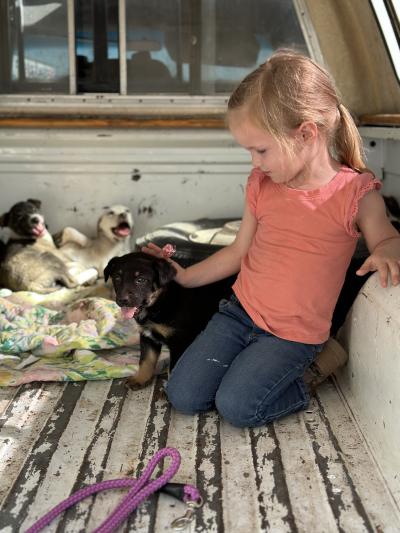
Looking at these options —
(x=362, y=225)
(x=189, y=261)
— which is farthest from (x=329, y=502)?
(x=189, y=261)

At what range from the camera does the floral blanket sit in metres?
3.10

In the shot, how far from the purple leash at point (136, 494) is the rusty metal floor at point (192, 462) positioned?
0.03m

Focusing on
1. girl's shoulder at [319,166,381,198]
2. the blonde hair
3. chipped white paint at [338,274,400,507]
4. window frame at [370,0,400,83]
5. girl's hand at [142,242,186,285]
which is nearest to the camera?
chipped white paint at [338,274,400,507]

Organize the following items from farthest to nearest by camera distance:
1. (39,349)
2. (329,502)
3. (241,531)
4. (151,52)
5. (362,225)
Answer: (151,52), (39,349), (362,225), (329,502), (241,531)

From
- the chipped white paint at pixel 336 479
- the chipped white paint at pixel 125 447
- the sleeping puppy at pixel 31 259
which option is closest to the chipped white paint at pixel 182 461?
the chipped white paint at pixel 125 447

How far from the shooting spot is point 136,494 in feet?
6.86

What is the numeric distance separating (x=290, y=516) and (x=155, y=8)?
10.5 ft

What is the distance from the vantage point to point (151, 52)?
4.36 metres

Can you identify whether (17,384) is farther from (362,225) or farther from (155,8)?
(155,8)

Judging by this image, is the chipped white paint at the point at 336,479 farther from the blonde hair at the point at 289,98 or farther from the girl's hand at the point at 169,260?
the blonde hair at the point at 289,98

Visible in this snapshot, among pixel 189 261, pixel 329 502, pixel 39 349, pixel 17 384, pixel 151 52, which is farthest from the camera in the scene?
pixel 151 52

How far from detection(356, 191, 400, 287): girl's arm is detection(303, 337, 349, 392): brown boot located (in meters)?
0.51

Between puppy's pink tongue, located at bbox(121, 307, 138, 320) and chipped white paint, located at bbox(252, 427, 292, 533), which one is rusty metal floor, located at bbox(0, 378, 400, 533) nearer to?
chipped white paint, located at bbox(252, 427, 292, 533)

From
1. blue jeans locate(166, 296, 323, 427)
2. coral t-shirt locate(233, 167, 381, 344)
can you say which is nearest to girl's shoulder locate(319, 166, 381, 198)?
coral t-shirt locate(233, 167, 381, 344)
